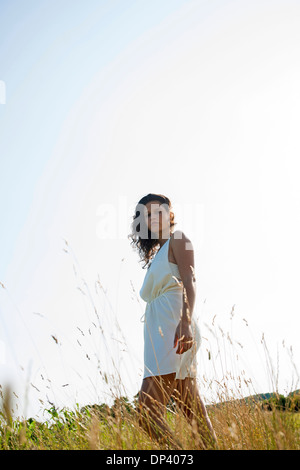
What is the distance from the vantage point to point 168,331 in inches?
96.2

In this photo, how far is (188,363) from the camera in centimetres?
234

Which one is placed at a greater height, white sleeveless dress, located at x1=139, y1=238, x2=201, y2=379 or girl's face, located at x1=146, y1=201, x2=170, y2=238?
girl's face, located at x1=146, y1=201, x2=170, y2=238

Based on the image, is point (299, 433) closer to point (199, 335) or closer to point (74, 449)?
point (199, 335)

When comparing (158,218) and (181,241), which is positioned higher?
(158,218)

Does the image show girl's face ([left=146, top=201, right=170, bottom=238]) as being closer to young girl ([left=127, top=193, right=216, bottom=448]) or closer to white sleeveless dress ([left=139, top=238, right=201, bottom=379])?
young girl ([left=127, top=193, right=216, bottom=448])

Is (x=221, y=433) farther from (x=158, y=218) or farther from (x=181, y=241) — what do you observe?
(x=158, y=218)

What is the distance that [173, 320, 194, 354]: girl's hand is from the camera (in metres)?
2.17

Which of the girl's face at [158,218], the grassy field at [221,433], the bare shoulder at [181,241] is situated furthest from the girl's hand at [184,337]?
the girl's face at [158,218]

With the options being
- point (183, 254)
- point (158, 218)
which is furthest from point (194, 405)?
point (158, 218)

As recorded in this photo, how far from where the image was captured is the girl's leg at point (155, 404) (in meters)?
2.08

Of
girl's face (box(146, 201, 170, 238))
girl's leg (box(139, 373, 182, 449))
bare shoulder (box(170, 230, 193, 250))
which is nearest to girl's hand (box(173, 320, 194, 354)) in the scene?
girl's leg (box(139, 373, 182, 449))

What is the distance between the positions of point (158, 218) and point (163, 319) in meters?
0.68

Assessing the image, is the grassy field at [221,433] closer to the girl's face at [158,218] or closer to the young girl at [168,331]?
the young girl at [168,331]
